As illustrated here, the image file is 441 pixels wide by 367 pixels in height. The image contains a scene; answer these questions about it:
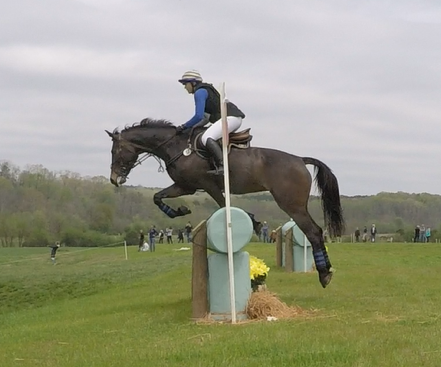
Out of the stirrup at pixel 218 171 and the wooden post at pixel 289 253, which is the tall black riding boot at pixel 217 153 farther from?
the wooden post at pixel 289 253

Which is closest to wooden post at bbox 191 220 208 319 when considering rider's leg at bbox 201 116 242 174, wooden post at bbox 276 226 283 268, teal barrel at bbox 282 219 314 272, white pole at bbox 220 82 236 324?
white pole at bbox 220 82 236 324

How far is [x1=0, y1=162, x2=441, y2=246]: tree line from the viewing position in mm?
56438

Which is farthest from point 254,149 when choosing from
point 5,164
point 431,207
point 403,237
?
point 5,164

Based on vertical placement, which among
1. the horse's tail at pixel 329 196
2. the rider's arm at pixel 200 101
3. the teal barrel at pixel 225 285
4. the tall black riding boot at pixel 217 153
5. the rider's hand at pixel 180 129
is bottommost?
the teal barrel at pixel 225 285

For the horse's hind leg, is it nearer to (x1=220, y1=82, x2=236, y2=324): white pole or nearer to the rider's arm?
(x1=220, y1=82, x2=236, y2=324): white pole

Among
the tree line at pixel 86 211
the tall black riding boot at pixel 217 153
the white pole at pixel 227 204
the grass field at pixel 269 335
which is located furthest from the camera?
the tree line at pixel 86 211

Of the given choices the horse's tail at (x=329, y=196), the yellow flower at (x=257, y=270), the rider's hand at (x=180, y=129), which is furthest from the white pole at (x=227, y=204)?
the horse's tail at (x=329, y=196)

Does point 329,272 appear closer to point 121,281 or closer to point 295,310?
point 295,310

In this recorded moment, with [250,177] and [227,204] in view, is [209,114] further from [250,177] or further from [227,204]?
[227,204]

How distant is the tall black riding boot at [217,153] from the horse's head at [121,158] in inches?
57.2

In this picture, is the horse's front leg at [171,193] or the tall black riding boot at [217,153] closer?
the tall black riding boot at [217,153]

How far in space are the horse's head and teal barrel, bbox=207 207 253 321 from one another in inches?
83.8

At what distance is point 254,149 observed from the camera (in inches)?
371

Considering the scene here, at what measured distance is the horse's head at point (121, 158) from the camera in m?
10.1
